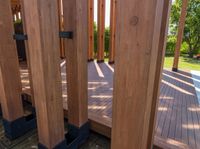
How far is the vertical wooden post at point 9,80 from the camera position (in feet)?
4.98

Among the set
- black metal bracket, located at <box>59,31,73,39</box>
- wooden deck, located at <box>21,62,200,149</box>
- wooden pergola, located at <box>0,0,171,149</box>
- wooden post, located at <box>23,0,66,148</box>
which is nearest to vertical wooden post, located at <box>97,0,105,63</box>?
wooden deck, located at <box>21,62,200,149</box>

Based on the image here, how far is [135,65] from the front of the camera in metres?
0.81

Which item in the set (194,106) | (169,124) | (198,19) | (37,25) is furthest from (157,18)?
(198,19)

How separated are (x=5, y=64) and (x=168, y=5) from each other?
150 centimetres

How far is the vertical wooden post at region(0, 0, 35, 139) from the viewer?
152 cm

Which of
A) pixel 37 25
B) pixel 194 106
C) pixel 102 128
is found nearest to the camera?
pixel 37 25

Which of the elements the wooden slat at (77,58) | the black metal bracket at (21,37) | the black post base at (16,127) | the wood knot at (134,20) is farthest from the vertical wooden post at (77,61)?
the wood knot at (134,20)

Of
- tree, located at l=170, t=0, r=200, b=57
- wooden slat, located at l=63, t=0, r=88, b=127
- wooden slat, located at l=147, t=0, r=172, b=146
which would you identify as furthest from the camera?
tree, located at l=170, t=0, r=200, b=57

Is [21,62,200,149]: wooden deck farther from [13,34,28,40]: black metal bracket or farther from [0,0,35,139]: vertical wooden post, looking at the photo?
[13,34,28,40]: black metal bracket

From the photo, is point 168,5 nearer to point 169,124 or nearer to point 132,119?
point 132,119

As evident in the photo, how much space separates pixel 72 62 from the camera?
1477 millimetres

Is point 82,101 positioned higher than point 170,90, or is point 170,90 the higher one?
point 82,101

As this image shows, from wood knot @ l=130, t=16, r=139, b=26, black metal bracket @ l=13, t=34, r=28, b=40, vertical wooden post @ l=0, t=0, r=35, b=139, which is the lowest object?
vertical wooden post @ l=0, t=0, r=35, b=139

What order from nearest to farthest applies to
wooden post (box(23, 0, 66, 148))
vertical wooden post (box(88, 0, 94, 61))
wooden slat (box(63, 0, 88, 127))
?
wooden post (box(23, 0, 66, 148)) < wooden slat (box(63, 0, 88, 127)) < vertical wooden post (box(88, 0, 94, 61))
